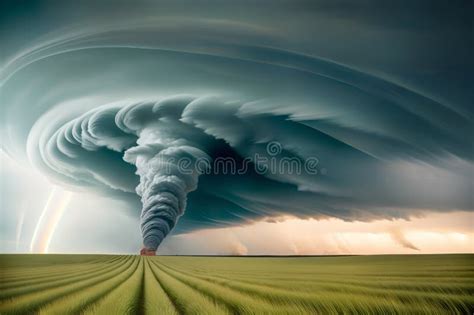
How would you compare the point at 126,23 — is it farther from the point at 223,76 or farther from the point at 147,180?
the point at 147,180

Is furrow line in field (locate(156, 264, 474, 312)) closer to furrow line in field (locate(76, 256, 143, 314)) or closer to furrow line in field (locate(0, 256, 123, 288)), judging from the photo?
furrow line in field (locate(76, 256, 143, 314))

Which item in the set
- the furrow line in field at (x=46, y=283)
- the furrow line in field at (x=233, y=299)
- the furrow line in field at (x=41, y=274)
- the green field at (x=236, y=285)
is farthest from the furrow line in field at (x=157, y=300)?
the furrow line in field at (x=41, y=274)

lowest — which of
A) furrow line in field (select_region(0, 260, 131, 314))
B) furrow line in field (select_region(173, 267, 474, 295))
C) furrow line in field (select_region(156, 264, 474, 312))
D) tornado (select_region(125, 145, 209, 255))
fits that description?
furrow line in field (select_region(0, 260, 131, 314))

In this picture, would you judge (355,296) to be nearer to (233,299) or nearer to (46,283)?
(233,299)

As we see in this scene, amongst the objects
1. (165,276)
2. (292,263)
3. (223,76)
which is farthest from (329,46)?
(165,276)

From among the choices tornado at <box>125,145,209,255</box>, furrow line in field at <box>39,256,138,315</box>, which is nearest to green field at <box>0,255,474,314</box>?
furrow line in field at <box>39,256,138,315</box>

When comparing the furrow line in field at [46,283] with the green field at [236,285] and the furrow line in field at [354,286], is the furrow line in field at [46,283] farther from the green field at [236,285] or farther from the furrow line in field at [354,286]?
the furrow line in field at [354,286]

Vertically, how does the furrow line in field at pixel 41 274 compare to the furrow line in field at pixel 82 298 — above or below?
above

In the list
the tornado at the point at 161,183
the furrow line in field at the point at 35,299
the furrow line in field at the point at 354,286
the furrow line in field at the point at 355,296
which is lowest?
the furrow line in field at the point at 35,299

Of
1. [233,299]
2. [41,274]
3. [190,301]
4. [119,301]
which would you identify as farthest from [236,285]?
[41,274]
